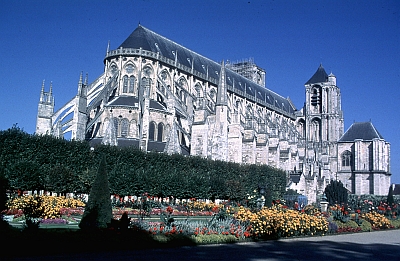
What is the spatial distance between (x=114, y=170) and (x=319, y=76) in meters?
58.8

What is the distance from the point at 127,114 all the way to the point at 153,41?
12.3m

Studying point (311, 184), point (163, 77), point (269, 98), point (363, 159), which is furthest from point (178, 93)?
point (363, 159)

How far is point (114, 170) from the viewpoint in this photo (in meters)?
29.2

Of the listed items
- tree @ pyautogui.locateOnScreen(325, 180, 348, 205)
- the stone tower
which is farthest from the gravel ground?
the stone tower

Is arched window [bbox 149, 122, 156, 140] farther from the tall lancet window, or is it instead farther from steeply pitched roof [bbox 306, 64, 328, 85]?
steeply pitched roof [bbox 306, 64, 328, 85]

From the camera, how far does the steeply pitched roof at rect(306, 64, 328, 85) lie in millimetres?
78787

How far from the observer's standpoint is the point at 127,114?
138 feet

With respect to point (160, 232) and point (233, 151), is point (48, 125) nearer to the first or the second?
point (233, 151)

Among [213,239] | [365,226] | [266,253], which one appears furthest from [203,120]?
[266,253]

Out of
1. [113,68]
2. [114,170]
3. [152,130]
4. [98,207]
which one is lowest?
[98,207]

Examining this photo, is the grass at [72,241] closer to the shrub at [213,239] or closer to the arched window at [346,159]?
the shrub at [213,239]

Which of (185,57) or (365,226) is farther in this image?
(185,57)

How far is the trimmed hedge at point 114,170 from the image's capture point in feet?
87.6

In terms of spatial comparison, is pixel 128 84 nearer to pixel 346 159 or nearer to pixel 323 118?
pixel 346 159
